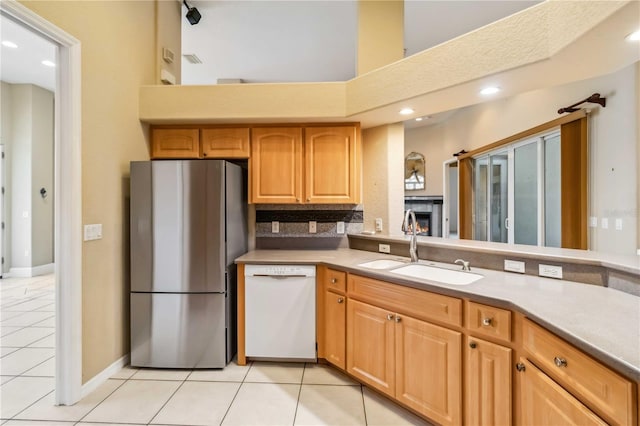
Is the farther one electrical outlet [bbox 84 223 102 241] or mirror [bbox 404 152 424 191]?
mirror [bbox 404 152 424 191]

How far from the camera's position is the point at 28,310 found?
12.2 ft

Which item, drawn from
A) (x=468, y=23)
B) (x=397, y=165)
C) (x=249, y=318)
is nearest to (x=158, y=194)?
(x=249, y=318)

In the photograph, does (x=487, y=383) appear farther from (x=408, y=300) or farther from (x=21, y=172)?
(x=21, y=172)

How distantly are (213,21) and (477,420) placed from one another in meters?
4.15

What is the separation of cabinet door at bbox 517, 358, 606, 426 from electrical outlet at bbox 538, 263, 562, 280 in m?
0.68

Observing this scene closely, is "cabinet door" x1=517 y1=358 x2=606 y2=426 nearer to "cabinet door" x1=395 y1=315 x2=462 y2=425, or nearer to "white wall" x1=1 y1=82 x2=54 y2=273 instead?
"cabinet door" x1=395 y1=315 x2=462 y2=425

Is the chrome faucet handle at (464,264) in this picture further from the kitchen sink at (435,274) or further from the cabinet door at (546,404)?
the cabinet door at (546,404)

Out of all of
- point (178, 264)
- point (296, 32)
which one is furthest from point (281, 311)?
point (296, 32)

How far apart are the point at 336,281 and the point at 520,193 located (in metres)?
3.74

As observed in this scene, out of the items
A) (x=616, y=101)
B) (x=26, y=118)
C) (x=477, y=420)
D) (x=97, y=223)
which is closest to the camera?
(x=477, y=420)

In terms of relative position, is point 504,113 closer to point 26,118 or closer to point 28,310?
point 28,310

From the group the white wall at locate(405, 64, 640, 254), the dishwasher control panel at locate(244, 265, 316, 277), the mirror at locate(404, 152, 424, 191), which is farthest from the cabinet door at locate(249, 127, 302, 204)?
the mirror at locate(404, 152, 424, 191)

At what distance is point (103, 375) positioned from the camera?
Answer: 2.29 meters

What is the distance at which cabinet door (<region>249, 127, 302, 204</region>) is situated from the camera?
287 centimetres
